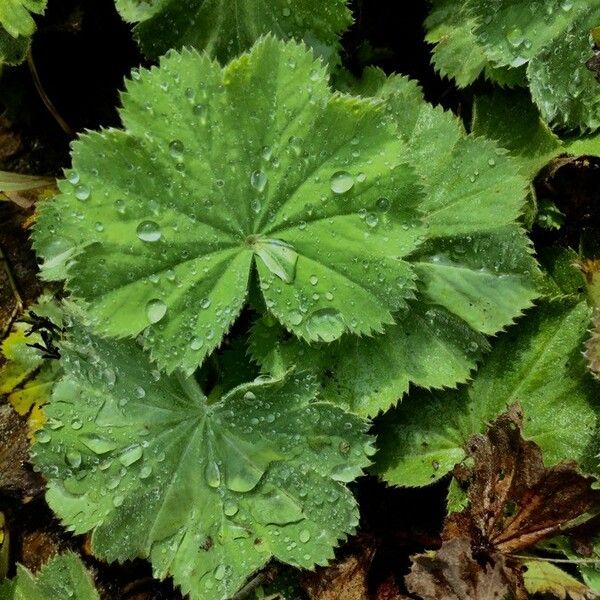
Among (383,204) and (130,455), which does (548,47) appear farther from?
(130,455)

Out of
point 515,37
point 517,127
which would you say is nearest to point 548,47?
point 515,37

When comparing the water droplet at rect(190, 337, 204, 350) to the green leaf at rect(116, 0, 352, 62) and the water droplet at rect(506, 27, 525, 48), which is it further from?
the water droplet at rect(506, 27, 525, 48)

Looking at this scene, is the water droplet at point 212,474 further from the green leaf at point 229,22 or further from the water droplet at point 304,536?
the green leaf at point 229,22

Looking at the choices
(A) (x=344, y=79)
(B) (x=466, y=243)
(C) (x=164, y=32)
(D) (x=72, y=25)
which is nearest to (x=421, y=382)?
(B) (x=466, y=243)

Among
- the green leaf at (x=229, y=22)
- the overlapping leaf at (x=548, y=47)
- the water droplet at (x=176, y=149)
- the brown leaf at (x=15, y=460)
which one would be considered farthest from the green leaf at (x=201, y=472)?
the overlapping leaf at (x=548, y=47)

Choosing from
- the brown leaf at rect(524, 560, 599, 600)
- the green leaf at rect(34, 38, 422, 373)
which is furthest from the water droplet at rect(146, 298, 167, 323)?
the brown leaf at rect(524, 560, 599, 600)

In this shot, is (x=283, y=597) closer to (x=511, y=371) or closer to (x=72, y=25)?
(x=511, y=371)
